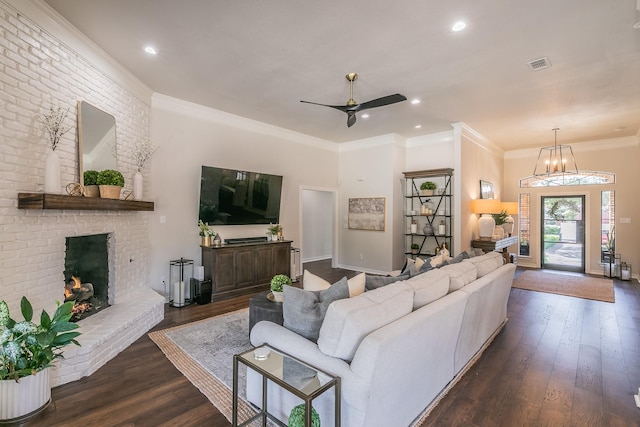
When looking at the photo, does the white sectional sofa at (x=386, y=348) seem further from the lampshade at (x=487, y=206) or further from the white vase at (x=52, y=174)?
the lampshade at (x=487, y=206)

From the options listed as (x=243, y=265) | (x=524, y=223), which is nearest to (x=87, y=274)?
(x=243, y=265)

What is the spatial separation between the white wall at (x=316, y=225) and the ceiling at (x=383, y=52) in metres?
4.17

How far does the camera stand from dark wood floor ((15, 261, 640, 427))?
7.04 feet

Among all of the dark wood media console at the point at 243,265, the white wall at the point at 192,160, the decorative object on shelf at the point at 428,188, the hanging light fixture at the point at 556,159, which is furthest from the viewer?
the hanging light fixture at the point at 556,159

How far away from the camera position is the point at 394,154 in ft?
22.9

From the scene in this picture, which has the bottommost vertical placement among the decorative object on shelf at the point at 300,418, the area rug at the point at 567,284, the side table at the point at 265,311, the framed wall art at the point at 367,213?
the area rug at the point at 567,284

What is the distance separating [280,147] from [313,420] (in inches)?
216

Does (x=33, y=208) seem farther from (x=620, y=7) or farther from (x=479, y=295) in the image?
(x=620, y=7)

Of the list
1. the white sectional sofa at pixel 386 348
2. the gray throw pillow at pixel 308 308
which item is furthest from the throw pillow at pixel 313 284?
the white sectional sofa at pixel 386 348

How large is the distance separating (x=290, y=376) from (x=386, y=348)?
531mm

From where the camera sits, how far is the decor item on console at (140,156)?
4016 millimetres

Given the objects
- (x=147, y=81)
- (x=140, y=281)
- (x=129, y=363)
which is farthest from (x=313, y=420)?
(x=147, y=81)

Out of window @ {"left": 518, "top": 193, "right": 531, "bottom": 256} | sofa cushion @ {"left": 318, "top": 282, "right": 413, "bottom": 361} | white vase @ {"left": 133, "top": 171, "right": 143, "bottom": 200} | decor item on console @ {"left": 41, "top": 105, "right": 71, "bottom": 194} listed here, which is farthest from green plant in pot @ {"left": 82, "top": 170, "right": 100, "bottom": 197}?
window @ {"left": 518, "top": 193, "right": 531, "bottom": 256}

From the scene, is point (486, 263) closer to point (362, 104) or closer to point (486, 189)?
point (362, 104)
